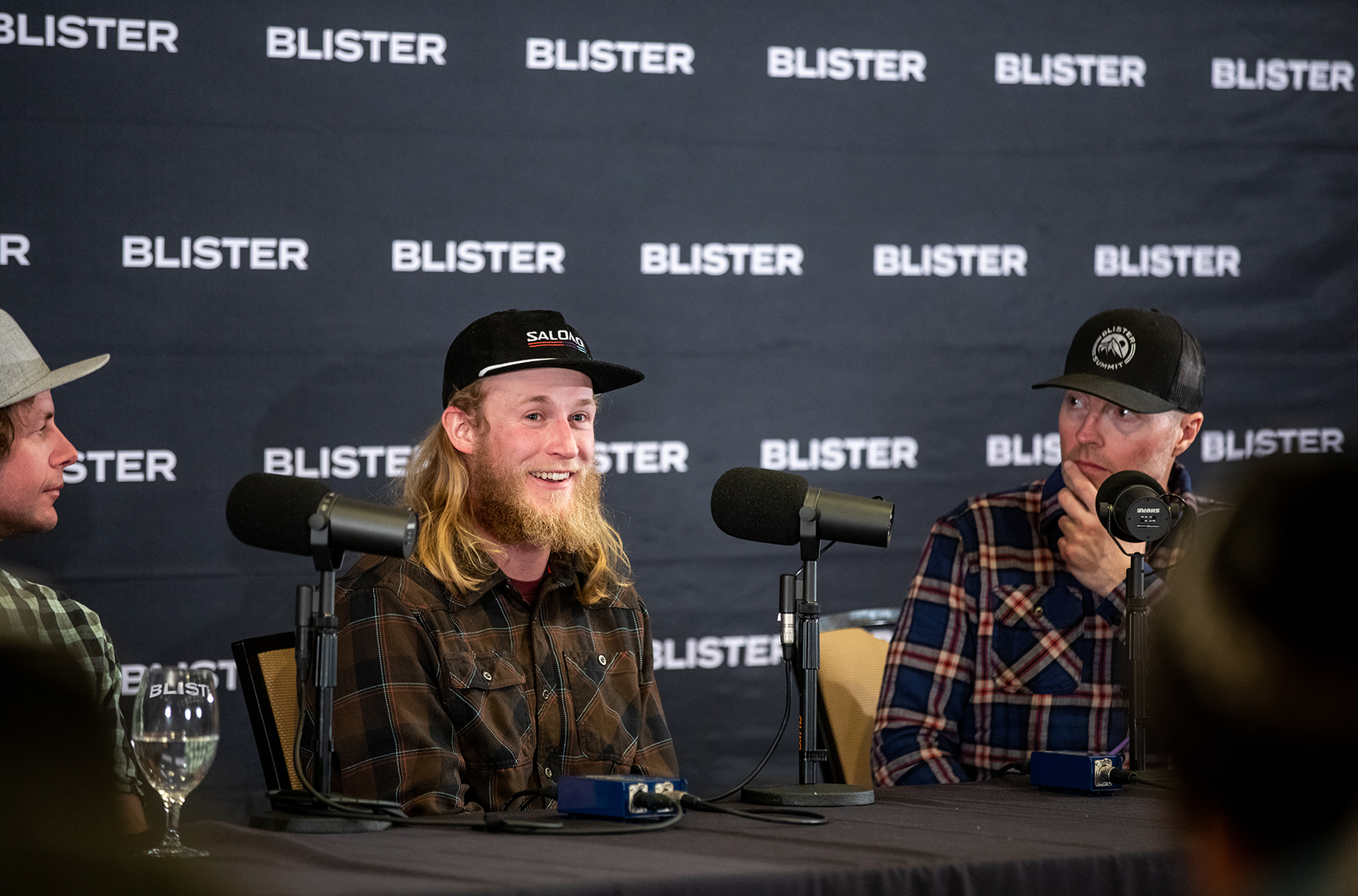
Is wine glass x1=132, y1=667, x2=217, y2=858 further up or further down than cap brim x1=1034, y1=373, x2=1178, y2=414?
further down

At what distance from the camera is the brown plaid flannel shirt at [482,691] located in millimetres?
2621

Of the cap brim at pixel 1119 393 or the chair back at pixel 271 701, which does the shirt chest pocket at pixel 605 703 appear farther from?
the cap brim at pixel 1119 393

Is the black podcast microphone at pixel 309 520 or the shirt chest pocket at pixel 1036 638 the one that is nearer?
the black podcast microphone at pixel 309 520

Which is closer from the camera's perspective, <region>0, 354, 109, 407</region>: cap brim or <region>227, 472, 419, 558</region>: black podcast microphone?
<region>227, 472, 419, 558</region>: black podcast microphone

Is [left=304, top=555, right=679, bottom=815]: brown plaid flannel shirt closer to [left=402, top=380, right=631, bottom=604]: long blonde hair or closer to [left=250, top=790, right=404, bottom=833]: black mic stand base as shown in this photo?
[left=402, top=380, right=631, bottom=604]: long blonde hair

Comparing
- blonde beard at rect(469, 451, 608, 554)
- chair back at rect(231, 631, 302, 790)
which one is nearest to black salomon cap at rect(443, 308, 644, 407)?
blonde beard at rect(469, 451, 608, 554)

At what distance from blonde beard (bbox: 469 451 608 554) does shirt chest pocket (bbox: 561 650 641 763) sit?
0.84ft

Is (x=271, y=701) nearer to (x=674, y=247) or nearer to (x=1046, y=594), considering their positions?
(x=1046, y=594)

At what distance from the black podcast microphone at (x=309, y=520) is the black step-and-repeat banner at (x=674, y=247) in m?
1.71

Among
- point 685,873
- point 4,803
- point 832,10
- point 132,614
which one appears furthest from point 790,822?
point 832,10

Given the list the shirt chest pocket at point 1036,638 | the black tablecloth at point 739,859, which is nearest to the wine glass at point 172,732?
the black tablecloth at point 739,859

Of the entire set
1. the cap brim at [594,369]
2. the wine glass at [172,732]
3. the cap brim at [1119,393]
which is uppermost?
the cap brim at [594,369]

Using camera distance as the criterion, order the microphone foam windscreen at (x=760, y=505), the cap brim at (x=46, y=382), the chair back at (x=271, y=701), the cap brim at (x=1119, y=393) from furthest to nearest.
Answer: the cap brim at (x=1119, y=393) < the cap brim at (x=46, y=382) < the chair back at (x=271, y=701) < the microphone foam windscreen at (x=760, y=505)

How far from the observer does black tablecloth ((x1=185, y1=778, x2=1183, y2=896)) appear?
1628 millimetres
